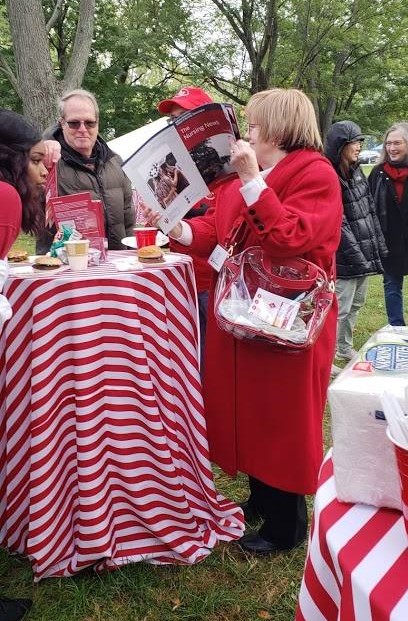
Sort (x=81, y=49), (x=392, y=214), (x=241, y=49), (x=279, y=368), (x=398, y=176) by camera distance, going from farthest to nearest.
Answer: (x=241, y=49)
(x=81, y=49)
(x=392, y=214)
(x=398, y=176)
(x=279, y=368)

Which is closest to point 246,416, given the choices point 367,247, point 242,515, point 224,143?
point 242,515

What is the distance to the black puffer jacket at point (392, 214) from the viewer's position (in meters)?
4.88

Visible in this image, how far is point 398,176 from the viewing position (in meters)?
4.81

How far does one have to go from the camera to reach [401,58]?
45.3ft

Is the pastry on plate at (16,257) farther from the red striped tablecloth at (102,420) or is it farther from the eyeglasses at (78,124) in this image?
the eyeglasses at (78,124)

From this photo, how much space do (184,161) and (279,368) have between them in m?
0.81

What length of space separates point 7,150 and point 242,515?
71.3 inches

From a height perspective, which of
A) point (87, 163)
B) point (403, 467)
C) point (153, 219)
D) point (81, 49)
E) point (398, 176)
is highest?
point (81, 49)

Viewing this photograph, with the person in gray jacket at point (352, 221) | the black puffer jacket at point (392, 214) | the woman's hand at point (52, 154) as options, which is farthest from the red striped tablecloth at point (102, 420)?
the black puffer jacket at point (392, 214)

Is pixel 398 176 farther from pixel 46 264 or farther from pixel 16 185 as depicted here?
pixel 16 185

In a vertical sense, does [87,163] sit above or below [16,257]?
above

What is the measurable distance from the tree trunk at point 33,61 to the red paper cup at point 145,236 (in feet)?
20.2

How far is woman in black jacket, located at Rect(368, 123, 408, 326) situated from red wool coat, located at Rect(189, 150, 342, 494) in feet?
10.1

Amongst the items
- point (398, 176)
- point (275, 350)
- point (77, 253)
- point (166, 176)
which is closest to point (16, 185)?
point (77, 253)
